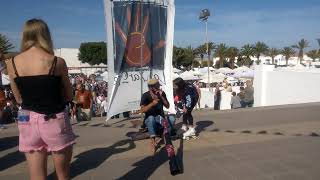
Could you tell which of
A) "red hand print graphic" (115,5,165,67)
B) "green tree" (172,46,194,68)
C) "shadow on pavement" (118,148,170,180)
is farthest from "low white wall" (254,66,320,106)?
"green tree" (172,46,194,68)

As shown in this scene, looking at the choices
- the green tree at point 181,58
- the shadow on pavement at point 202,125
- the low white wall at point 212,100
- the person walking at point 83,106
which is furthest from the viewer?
the green tree at point 181,58

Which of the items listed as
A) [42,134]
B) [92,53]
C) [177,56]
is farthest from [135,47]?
[92,53]

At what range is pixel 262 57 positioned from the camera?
101000 millimetres

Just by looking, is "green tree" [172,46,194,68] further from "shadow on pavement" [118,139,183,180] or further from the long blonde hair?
the long blonde hair

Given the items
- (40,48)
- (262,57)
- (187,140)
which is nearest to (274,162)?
(187,140)

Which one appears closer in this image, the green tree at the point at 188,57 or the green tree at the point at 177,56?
the green tree at the point at 177,56

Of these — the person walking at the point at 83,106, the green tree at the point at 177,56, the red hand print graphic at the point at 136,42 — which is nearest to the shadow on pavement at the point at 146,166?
the red hand print graphic at the point at 136,42

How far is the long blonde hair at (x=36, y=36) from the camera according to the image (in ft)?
9.89

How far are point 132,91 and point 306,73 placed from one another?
11877 millimetres

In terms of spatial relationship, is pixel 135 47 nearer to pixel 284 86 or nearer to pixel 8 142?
pixel 8 142

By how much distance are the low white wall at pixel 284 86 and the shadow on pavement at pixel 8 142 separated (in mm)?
13645

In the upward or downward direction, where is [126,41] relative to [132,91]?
upward

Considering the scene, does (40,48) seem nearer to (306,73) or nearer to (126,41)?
(126,41)

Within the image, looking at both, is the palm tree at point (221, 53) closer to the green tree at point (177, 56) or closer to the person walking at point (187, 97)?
the green tree at point (177, 56)
